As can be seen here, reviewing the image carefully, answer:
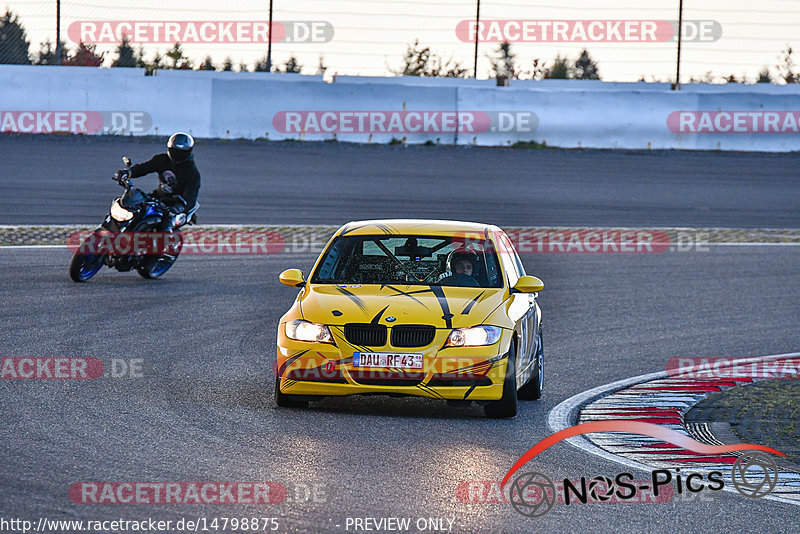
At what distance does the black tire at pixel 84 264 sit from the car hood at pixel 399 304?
704 cm

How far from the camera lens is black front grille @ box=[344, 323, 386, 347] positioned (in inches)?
352

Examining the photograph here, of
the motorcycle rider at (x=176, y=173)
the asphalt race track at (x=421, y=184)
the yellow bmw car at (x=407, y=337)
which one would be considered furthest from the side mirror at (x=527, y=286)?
the asphalt race track at (x=421, y=184)

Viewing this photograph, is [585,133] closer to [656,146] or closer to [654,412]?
[656,146]

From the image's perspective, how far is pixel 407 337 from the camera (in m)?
8.94

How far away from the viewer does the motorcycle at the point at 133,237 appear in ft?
52.6

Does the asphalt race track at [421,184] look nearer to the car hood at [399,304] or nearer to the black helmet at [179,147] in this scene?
the black helmet at [179,147]

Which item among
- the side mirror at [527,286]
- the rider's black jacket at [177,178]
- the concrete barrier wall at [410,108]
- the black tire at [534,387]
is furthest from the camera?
the concrete barrier wall at [410,108]

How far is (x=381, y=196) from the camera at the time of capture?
26.5 metres

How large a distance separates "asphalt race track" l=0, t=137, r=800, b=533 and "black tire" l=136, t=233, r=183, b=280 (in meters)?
0.19

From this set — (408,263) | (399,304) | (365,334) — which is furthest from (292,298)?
(365,334)

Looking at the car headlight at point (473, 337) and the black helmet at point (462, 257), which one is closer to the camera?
the car headlight at point (473, 337)

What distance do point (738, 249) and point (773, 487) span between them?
1601 centimetres

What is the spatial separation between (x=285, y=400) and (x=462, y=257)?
1.80 meters

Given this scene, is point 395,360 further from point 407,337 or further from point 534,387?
point 534,387
